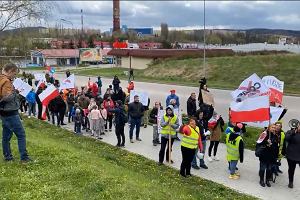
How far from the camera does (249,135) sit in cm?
1706

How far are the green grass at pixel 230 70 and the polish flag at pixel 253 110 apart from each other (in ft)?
81.5

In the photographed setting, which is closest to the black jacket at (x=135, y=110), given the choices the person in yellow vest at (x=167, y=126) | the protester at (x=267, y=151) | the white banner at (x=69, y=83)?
the person in yellow vest at (x=167, y=126)

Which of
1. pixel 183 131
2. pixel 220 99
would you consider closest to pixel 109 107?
pixel 183 131

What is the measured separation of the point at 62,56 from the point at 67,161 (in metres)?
90.5

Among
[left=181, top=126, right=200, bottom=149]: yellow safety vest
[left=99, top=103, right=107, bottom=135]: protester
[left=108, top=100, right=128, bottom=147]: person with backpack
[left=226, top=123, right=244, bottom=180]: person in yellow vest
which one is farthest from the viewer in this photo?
[left=99, top=103, right=107, bottom=135]: protester

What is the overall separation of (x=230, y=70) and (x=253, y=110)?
3565cm

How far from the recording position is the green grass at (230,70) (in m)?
40.6

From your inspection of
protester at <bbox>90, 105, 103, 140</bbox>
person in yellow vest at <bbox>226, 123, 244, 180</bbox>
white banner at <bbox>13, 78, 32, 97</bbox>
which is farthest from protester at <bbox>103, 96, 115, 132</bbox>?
person in yellow vest at <bbox>226, 123, 244, 180</bbox>

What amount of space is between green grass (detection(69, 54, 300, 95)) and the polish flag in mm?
24852

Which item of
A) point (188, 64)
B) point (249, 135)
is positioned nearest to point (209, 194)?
point (249, 135)

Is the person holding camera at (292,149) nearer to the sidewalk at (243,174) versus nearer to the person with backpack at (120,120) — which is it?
the sidewalk at (243,174)

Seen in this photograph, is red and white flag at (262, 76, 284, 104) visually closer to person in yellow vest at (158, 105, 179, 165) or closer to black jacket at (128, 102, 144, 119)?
person in yellow vest at (158, 105, 179, 165)

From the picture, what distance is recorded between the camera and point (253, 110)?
37.5 ft

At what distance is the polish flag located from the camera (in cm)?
1130
